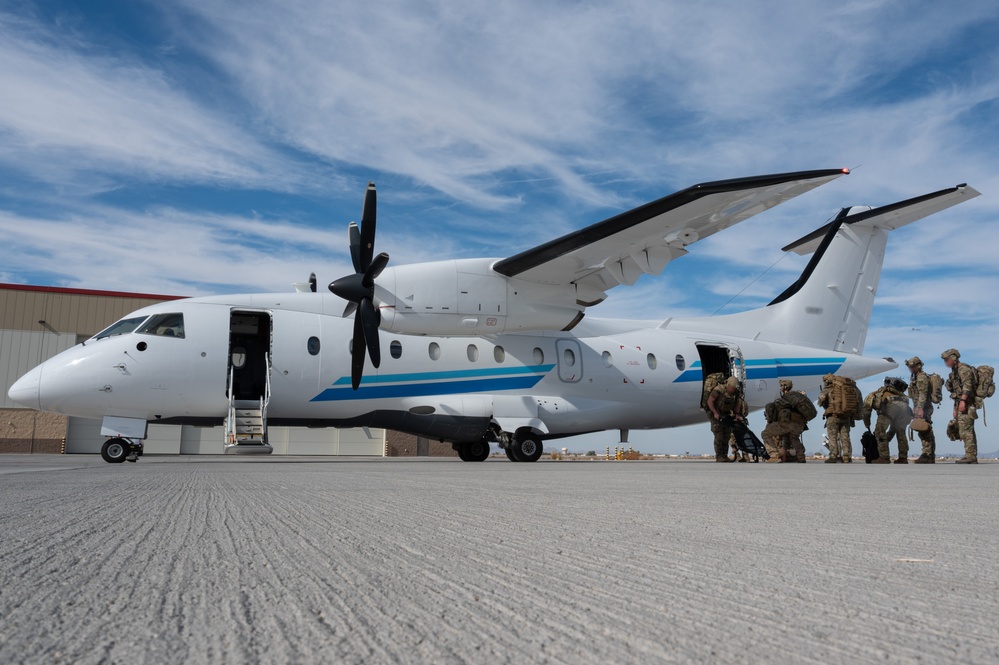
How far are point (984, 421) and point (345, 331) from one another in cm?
1143

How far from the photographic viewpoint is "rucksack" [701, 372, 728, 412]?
46.9ft

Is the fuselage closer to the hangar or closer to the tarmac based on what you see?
the tarmac

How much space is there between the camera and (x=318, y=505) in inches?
123

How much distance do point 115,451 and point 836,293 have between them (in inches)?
611

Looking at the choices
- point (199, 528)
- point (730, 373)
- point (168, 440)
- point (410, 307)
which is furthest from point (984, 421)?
point (168, 440)

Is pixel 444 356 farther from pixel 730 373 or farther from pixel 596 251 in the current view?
pixel 730 373

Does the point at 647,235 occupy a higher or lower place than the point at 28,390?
higher

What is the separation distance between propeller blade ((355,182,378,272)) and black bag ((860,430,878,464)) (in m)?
10.3

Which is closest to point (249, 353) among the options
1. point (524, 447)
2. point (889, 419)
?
point (524, 447)

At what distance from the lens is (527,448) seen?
12711 millimetres

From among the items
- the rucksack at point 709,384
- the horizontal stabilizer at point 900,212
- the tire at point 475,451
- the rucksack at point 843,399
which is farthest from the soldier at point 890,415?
the tire at point 475,451

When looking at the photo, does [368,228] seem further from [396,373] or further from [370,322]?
[396,373]

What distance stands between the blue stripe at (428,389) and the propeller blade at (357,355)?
11.4 inches

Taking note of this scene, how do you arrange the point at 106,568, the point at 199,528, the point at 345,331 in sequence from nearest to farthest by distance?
the point at 106,568
the point at 199,528
the point at 345,331
